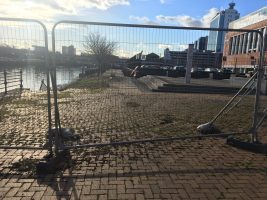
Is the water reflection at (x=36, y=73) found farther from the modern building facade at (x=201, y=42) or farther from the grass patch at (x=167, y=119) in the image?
the modern building facade at (x=201, y=42)

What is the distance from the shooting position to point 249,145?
637 cm

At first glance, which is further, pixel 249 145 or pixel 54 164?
pixel 249 145

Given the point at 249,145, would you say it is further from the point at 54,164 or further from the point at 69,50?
the point at 69,50

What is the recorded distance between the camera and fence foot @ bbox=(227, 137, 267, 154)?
6.25m

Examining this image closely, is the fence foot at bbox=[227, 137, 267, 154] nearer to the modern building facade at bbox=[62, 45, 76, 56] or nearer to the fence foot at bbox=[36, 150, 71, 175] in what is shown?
the fence foot at bbox=[36, 150, 71, 175]

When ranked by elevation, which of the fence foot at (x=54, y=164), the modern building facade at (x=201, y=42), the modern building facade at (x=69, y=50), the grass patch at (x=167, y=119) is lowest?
the grass patch at (x=167, y=119)

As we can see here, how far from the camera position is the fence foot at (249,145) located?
20.5 ft

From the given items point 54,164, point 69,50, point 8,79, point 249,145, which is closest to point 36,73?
point 69,50

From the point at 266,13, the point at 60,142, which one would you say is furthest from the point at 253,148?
the point at 266,13

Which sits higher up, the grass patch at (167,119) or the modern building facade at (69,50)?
the modern building facade at (69,50)

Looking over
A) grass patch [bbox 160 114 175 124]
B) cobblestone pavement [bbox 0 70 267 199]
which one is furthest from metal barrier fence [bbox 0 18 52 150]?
grass patch [bbox 160 114 175 124]

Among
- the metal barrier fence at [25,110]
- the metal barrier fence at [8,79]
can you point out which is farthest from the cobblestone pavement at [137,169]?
the metal barrier fence at [8,79]

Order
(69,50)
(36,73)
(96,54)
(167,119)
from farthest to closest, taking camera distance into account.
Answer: (96,54) → (36,73) → (167,119) → (69,50)

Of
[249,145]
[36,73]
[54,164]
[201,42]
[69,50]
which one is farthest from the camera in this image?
[36,73]
